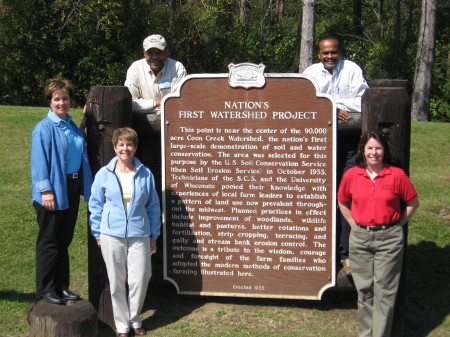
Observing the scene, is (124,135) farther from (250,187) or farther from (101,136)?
(250,187)

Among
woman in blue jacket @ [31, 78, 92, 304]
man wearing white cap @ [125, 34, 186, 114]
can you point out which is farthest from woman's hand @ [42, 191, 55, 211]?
man wearing white cap @ [125, 34, 186, 114]

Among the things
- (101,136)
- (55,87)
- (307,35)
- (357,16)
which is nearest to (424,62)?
(307,35)

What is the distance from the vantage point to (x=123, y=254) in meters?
4.66

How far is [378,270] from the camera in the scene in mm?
4422

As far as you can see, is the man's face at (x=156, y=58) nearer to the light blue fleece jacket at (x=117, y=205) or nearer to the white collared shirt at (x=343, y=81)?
the light blue fleece jacket at (x=117, y=205)

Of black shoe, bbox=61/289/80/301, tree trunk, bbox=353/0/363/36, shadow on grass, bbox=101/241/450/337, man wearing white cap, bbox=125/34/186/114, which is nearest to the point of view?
black shoe, bbox=61/289/80/301

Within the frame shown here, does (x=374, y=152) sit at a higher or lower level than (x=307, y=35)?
lower

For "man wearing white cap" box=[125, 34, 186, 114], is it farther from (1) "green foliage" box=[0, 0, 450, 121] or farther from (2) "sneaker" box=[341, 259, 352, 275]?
(1) "green foliage" box=[0, 0, 450, 121]

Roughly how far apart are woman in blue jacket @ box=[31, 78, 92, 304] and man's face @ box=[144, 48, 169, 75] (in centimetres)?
81

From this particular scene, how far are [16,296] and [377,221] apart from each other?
306 centimetres

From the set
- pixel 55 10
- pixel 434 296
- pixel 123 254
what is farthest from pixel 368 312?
pixel 55 10

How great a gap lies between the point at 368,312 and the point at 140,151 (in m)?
2.22

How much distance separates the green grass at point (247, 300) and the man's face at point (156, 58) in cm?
187

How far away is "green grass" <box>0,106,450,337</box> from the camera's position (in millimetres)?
4910
